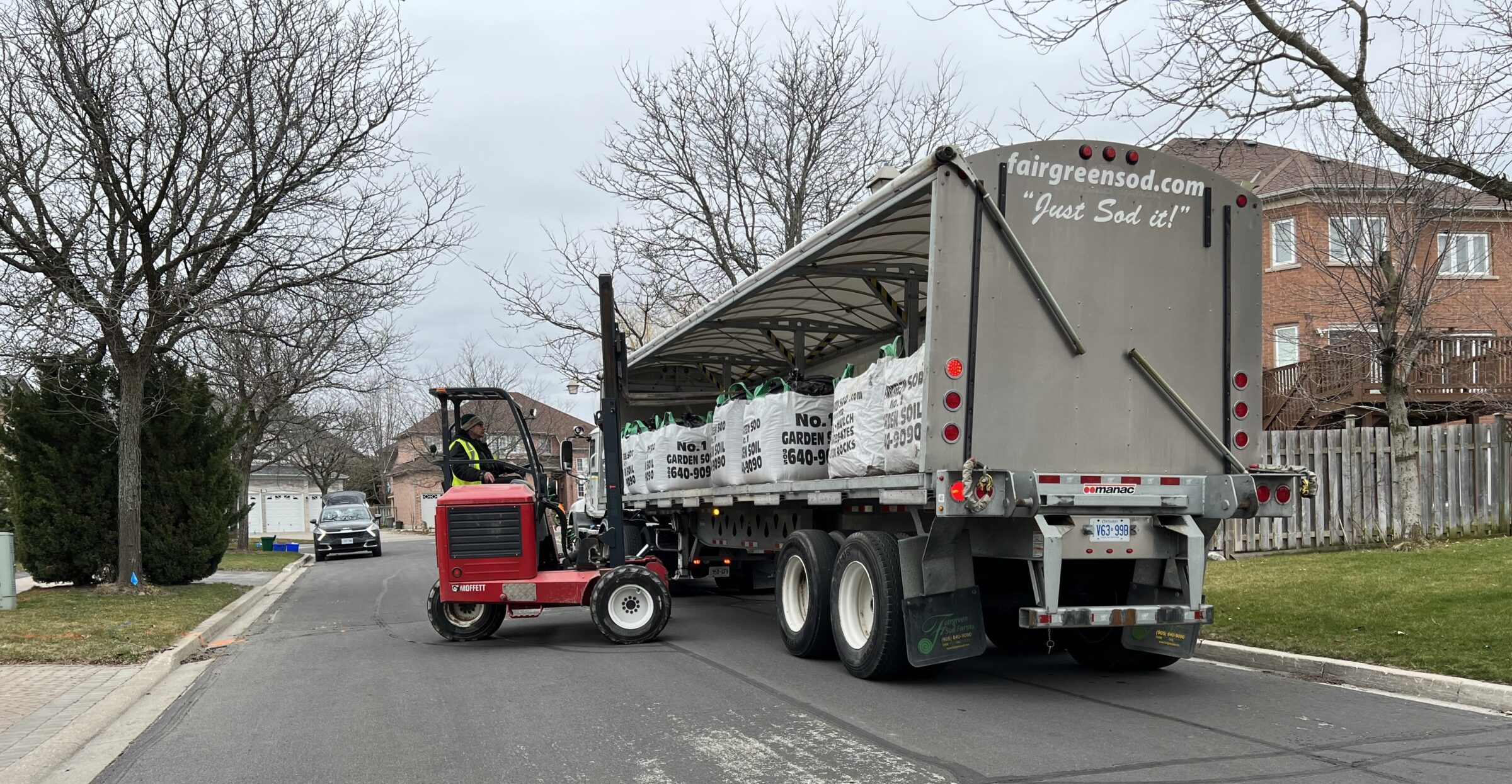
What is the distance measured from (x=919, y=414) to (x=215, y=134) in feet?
39.9

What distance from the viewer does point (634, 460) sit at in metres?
14.7

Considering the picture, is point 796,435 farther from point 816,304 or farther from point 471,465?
point 471,465

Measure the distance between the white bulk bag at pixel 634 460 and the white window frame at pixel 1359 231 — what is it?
921cm

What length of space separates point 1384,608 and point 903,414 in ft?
17.5

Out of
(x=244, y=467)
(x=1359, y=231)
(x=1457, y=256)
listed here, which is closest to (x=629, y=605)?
(x=1359, y=231)

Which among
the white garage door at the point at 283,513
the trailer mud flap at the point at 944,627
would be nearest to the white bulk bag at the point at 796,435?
the trailer mud flap at the point at 944,627

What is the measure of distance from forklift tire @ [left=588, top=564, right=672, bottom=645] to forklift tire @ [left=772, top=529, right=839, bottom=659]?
127 cm

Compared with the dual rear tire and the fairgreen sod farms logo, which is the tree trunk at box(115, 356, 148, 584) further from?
the fairgreen sod farms logo

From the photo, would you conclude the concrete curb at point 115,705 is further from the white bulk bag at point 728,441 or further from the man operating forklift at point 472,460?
the white bulk bag at point 728,441

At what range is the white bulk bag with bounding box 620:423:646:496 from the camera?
47.0 ft

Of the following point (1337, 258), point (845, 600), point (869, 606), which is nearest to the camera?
point (869, 606)

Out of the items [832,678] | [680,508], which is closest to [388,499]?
[680,508]

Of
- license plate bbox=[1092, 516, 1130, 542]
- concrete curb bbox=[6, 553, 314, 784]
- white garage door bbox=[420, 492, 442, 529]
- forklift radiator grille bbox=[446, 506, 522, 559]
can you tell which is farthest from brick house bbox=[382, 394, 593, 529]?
license plate bbox=[1092, 516, 1130, 542]

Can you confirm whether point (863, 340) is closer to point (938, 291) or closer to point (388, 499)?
point (938, 291)
